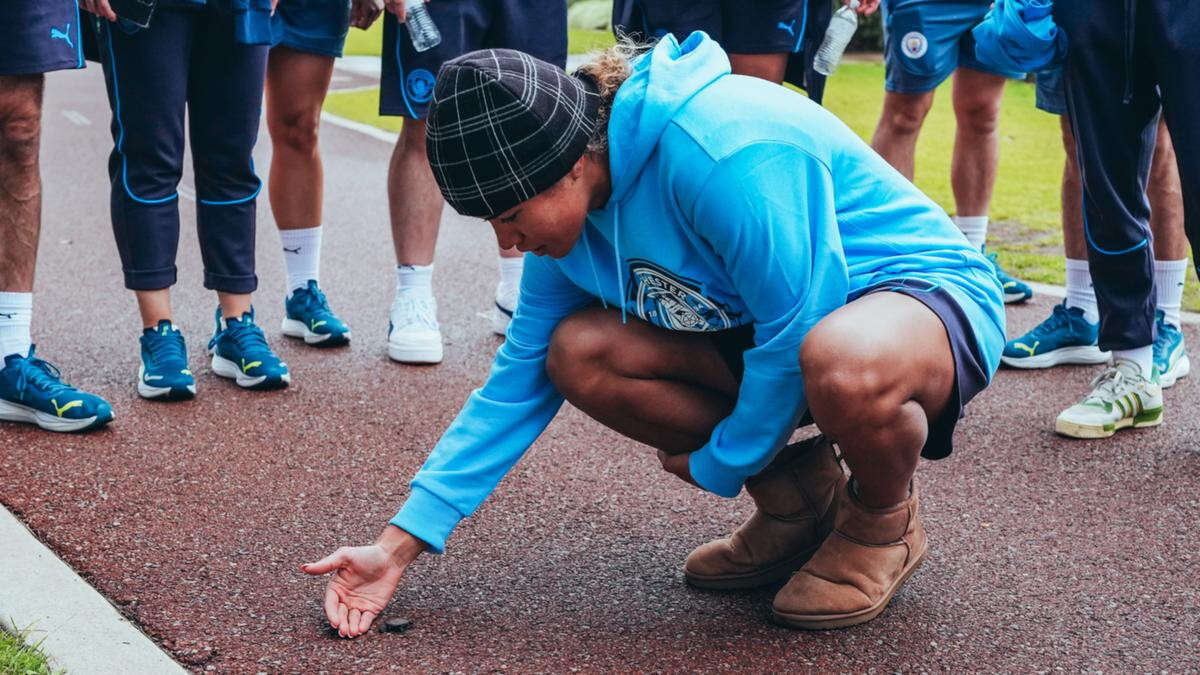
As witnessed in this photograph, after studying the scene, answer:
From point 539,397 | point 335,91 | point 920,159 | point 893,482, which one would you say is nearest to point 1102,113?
point 893,482

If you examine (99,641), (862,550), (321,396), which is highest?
(862,550)

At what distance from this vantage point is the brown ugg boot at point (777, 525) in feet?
9.43

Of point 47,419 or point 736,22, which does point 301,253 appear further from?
point 736,22

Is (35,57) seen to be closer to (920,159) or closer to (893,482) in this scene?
(893,482)

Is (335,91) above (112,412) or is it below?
below

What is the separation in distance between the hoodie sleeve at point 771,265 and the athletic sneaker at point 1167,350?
224 cm

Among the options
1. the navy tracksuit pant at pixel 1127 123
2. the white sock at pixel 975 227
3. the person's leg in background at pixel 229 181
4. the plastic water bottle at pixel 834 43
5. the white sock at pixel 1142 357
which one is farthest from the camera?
the white sock at pixel 975 227

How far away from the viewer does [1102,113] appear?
3762 millimetres

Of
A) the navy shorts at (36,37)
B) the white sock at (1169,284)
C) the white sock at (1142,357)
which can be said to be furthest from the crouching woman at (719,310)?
the white sock at (1169,284)

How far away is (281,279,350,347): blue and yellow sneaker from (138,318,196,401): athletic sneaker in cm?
65

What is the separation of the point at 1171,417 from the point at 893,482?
1938 mm

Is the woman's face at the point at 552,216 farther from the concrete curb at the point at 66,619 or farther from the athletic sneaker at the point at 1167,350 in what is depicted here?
the athletic sneaker at the point at 1167,350

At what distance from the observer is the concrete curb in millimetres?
2467

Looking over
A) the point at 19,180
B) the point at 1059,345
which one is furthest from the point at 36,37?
the point at 1059,345
